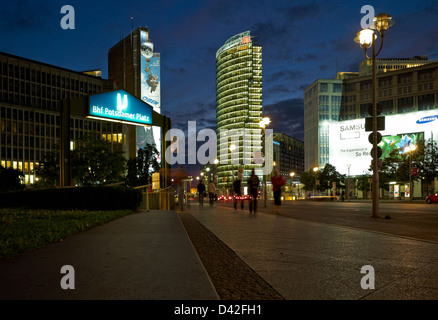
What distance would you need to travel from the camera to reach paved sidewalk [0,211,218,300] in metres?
3.41

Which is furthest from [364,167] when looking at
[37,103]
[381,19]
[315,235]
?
[315,235]

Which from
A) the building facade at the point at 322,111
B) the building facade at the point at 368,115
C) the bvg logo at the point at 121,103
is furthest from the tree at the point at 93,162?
the building facade at the point at 322,111

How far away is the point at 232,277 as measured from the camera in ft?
14.3

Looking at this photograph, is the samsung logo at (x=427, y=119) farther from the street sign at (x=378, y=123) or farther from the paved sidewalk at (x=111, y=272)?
the paved sidewalk at (x=111, y=272)

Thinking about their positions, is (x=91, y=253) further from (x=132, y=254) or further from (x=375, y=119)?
(x=375, y=119)

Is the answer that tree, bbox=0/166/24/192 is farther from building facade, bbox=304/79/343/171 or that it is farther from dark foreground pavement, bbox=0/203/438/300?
building facade, bbox=304/79/343/171

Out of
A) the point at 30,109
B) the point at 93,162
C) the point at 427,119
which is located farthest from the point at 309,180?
the point at 30,109

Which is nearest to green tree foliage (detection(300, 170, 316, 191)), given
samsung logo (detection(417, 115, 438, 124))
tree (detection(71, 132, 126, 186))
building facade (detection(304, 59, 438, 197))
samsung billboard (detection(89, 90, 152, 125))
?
building facade (detection(304, 59, 438, 197))

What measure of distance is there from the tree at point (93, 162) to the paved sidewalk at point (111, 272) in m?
41.9

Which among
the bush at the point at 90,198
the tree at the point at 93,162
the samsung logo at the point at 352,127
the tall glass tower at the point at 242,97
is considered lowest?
the bush at the point at 90,198

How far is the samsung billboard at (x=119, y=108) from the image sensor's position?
65.1 ft

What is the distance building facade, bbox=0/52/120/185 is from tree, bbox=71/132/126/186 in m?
41.0

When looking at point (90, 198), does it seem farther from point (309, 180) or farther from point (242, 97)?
point (242, 97)

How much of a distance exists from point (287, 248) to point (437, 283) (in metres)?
2.64
